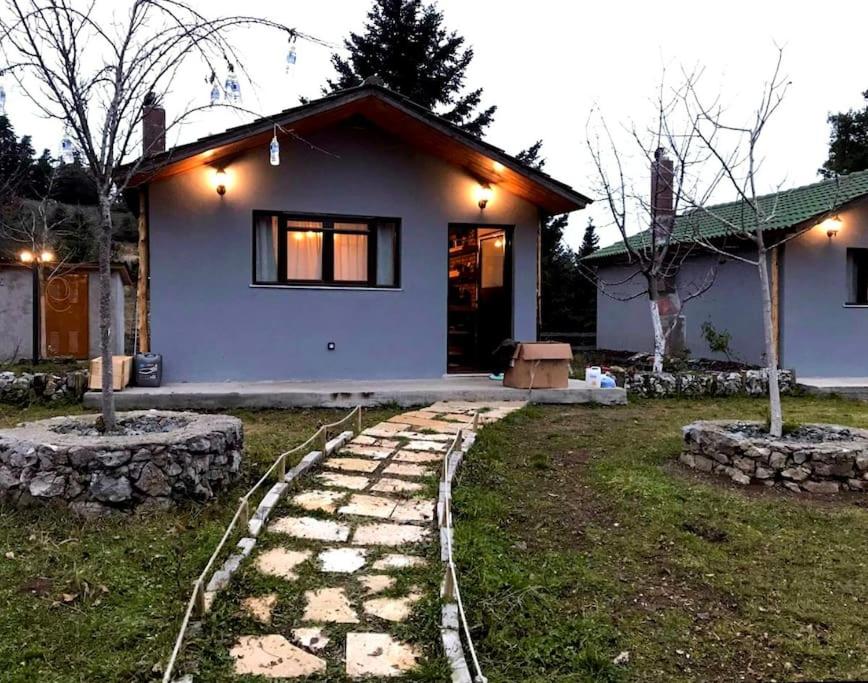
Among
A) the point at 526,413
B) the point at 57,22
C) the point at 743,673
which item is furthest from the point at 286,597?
the point at 526,413

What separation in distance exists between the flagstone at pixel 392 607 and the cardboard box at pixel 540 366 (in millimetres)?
5847

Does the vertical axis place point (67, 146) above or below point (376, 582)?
above

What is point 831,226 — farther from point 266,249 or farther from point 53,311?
point 53,311

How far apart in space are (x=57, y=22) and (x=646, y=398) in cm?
828

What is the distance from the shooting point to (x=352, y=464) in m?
A: 5.06

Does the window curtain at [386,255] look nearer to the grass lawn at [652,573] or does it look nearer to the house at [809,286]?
the grass lawn at [652,573]

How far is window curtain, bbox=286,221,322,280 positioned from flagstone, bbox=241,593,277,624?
21.6 ft

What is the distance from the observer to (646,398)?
9.54m

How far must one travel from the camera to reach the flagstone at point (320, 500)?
4072mm

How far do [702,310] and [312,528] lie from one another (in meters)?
11.6

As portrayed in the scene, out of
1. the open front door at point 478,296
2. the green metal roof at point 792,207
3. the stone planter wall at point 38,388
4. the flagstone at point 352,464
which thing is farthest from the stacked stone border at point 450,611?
the green metal roof at point 792,207

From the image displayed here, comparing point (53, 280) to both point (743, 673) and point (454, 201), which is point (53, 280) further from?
point (743, 673)

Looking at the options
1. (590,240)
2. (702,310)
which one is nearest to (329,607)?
(702,310)

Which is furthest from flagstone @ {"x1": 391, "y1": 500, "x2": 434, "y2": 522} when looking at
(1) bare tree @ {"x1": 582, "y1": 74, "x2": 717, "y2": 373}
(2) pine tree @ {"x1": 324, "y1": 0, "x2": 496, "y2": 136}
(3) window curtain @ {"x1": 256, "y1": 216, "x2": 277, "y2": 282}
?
(2) pine tree @ {"x1": 324, "y1": 0, "x2": 496, "y2": 136}
